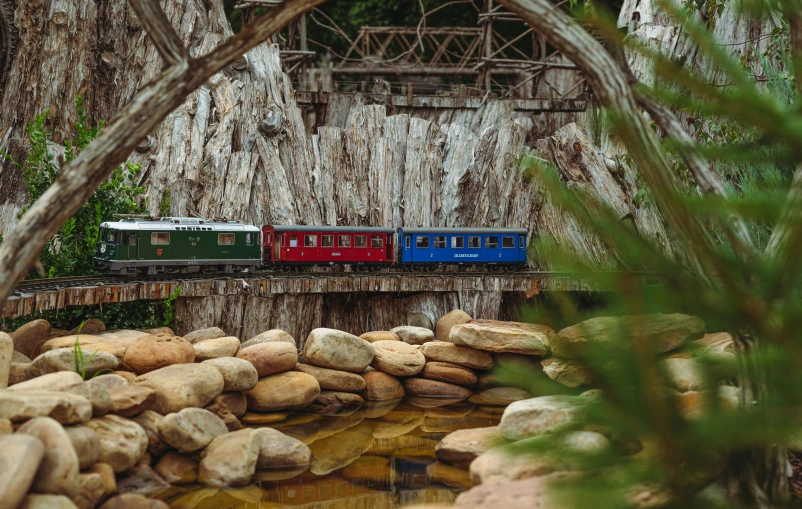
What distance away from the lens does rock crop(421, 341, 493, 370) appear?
39.1 ft

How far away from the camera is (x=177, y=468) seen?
739cm

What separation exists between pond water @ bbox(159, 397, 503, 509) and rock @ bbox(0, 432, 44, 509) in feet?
5.07

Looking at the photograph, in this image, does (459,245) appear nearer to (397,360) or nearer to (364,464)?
(397,360)

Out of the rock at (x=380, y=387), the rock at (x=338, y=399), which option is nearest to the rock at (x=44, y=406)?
the rock at (x=338, y=399)

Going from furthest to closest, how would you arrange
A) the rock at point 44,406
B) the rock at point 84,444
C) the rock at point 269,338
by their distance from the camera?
the rock at point 269,338 < the rock at point 84,444 < the rock at point 44,406

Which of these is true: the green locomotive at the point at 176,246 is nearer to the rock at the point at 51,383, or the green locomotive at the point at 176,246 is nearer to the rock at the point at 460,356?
the rock at the point at 460,356

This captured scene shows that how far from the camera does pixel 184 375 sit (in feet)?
27.9

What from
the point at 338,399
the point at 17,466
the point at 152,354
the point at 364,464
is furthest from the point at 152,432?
the point at 338,399

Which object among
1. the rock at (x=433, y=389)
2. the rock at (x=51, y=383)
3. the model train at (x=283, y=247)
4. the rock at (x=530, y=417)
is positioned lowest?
the rock at (x=433, y=389)

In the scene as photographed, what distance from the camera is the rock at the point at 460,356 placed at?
39.1 feet

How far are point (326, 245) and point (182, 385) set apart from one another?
771 cm

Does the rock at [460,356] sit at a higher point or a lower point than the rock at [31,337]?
lower

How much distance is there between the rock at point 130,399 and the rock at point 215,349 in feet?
6.79

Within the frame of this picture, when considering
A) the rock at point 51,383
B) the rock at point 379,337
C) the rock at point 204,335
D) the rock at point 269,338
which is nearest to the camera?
the rock at point 51,383
